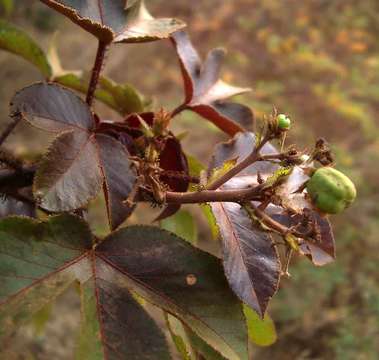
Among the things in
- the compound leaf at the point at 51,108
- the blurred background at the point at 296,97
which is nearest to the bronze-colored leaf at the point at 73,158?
the compound leaf at the point at 51,108

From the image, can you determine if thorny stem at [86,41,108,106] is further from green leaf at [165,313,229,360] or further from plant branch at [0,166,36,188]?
green leaf at [165,313,229,360]

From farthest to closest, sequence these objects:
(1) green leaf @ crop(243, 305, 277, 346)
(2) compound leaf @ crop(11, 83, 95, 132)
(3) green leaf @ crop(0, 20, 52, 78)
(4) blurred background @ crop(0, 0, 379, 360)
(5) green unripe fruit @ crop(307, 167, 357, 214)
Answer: (4) blurred background @ crop(0, 0, 379, 360) < (3) green leaf @ crop(0, 20, 52, 78) < (1) green leaf @ crop(243, 305, 277, 346) < (2) compound leaf @ crop(11, 83, 95, 132) < (5) green unripe fruit @ crop(307, 167, 357, 214)

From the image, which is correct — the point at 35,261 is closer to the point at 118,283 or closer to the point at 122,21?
the point at 118,283

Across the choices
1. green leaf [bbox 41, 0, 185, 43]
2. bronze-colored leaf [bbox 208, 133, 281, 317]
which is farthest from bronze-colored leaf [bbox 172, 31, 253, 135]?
bronze-colored leaf [bbox 208, 133, 281, 317]

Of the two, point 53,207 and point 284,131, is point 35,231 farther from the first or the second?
point 284,131

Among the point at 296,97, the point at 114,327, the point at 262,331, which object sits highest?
the point at 114,327

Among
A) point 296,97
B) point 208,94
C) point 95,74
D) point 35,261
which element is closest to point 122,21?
point 95,74

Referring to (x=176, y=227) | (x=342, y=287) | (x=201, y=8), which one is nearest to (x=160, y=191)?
(x=176, y=227)
